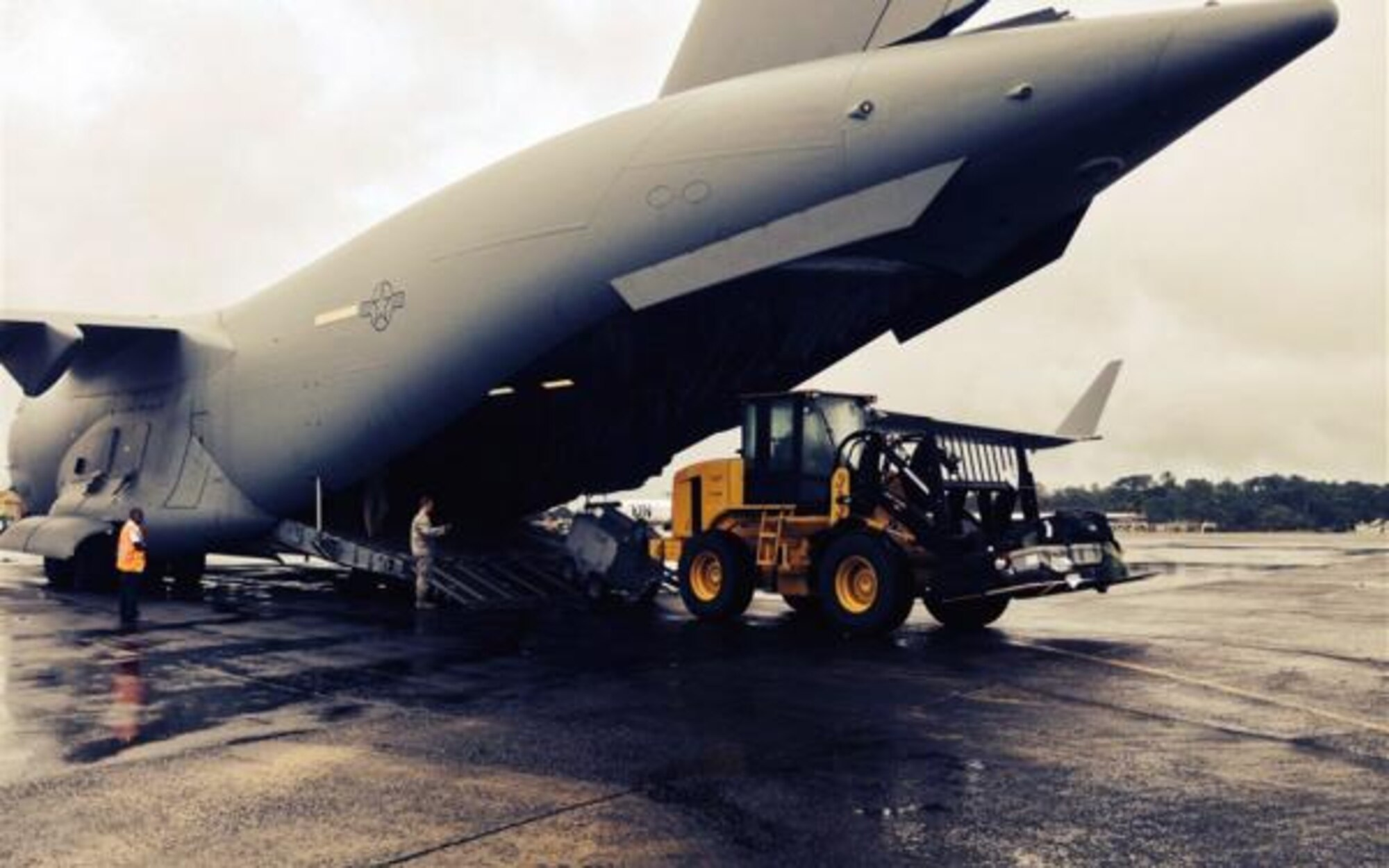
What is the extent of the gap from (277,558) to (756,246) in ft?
36.5

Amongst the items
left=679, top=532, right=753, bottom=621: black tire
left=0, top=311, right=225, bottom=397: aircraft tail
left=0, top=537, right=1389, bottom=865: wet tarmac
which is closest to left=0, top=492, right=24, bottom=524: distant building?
left=0, top=311, right=225, bottom=397: aircraft tail

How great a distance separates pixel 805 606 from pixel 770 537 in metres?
1.80

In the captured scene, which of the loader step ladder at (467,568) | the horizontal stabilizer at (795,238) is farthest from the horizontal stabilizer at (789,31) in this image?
the loader step ladder at (467,568)

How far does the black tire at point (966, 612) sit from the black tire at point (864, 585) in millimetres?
1500

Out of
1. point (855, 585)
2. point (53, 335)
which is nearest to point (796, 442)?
point (855, 585)

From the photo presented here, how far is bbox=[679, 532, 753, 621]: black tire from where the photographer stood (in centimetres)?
1341

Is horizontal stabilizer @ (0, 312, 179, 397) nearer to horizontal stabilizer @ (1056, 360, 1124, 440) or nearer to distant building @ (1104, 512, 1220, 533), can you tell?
horizontal stabilizer @ (1056, 360, 1124, 440)

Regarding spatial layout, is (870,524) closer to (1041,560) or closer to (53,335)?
(1041,560)

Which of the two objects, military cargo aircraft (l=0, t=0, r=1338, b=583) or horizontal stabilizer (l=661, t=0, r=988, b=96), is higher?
horizontal stabilizer (l=661, t=0, r=988, b=96)

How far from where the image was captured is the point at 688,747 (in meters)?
6.48

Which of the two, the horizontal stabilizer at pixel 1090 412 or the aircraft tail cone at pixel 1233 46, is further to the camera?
the horizontal stabilizer at pixel 1090 412

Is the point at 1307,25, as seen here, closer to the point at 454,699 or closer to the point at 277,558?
the point at 454,699

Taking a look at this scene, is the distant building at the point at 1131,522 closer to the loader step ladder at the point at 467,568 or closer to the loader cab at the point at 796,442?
the loader step ladder at the point at 467,568

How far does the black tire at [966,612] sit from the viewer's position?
13.2m
